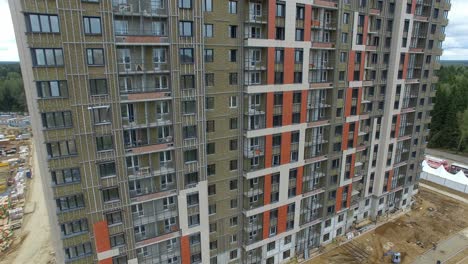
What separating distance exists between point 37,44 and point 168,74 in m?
11.0

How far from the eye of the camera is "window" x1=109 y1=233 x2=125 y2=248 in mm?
30578

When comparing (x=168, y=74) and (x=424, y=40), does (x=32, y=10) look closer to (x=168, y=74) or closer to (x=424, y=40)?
(x=168, y=74)

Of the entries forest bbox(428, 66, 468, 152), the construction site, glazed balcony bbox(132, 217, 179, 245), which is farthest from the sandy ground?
forest bbox(428, 66, 468, 152)

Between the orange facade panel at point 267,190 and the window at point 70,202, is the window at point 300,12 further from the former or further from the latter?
the window at point 70,202

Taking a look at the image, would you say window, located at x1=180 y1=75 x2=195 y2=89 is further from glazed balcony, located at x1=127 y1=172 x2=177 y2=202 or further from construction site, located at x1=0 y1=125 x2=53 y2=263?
construction site, located at x1=0 y1=125 x2=53 y2=263

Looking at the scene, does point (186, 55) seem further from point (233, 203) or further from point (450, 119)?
point (450, 119)

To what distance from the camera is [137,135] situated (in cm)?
2916

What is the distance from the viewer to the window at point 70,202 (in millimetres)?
27219

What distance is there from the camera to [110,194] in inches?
1153

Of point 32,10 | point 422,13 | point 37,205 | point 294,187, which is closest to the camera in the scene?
point 32,10

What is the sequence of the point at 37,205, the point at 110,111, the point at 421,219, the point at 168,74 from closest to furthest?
the point at 110,111 < the point at 168,74 < the point at 421,219 < the point at 37,205

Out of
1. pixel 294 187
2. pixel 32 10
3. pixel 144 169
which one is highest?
pixel 32 10

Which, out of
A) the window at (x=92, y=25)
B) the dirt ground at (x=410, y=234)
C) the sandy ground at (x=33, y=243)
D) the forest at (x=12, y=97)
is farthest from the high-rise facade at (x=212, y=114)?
the forest at (x=12, y=97)

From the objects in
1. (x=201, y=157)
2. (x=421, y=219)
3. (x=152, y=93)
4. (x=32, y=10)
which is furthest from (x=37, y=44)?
(x=421, y=219)
